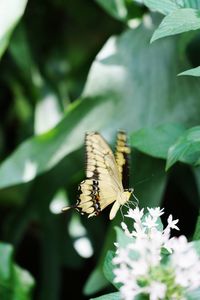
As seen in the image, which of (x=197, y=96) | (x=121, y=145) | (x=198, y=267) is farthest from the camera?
(x=197, y=96)

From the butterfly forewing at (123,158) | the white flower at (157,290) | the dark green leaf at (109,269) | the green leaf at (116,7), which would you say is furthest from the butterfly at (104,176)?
the green leaf at (116,7)

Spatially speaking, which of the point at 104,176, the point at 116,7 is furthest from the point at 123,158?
the point at 116,7

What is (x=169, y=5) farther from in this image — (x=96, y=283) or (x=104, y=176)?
(x=96, y=283)

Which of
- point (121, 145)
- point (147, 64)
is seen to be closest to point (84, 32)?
point (147, 64)

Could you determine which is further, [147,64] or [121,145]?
[147,64]

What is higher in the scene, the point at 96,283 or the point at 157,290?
the point at 157,290

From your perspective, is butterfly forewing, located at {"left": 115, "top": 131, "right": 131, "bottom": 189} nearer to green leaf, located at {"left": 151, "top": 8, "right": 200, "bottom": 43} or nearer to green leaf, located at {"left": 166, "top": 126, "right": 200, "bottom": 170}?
green leaf, located at {"left": 166, "top": 126, "right": 200, "bottom": 170}

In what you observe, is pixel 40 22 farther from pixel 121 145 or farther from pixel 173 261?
pixel 173 261
